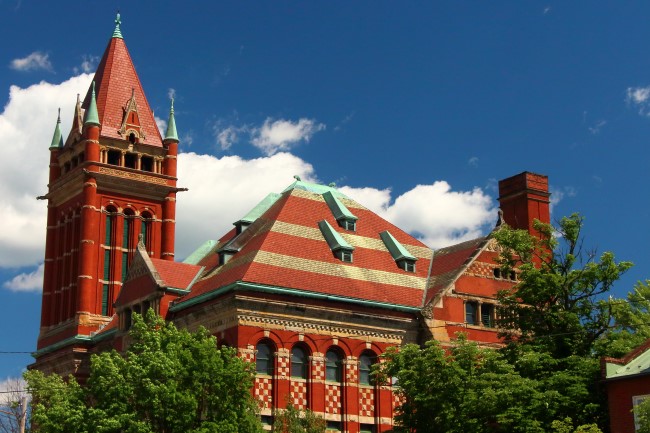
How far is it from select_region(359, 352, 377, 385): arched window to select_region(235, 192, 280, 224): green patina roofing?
12198 mm

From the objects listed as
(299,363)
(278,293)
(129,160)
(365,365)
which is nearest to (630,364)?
(365,365)

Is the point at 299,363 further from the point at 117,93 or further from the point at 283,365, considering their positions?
the point at 117,93

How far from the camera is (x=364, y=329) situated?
183 feet

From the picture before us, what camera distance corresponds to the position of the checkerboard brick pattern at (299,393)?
5294 cm

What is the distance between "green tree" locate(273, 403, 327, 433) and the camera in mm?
46781

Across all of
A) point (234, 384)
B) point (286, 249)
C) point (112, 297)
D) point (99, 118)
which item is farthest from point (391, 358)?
point (99, 118)

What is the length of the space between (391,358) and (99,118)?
4198cm

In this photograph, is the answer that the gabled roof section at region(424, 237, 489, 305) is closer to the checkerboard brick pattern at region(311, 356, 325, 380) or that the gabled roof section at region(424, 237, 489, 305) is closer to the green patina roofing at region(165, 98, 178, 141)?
the checkerboard brick pattern at region(311, 356, 325, 380)

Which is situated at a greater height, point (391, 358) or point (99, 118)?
point (99, 118)

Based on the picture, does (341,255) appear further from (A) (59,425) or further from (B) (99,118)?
(B) (99,118)

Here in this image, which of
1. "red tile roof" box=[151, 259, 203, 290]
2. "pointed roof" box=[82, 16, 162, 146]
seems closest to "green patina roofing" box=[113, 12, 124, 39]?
"pointed roof" box=[82, 16, 162, 146]

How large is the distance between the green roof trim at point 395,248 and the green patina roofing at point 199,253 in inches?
434

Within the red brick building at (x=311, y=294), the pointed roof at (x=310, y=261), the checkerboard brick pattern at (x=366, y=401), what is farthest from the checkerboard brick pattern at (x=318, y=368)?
the pointed roof at (x=310, y=261)

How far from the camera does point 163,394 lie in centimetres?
4225
